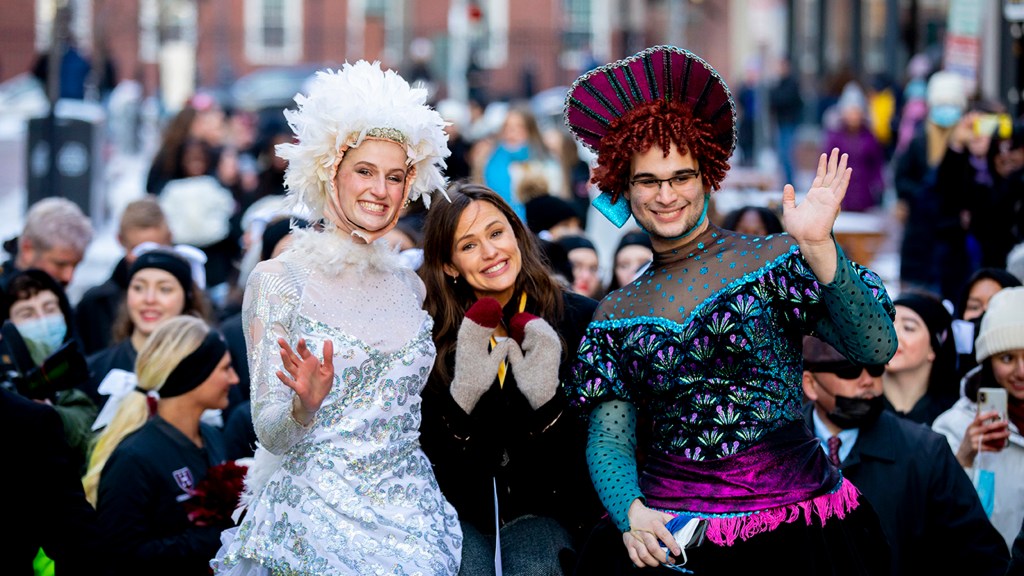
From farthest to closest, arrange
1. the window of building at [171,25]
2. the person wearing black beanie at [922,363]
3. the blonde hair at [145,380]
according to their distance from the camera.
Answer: the window of building at [171,25] < the person wearing black beanie at [922,363] < the blonde hair at [145,380]

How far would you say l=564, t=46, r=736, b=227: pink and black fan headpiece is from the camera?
436 centimetres

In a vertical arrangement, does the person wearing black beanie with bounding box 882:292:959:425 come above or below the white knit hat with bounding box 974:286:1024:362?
below

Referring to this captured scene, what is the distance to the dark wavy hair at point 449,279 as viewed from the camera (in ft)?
16.3

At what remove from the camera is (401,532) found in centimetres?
434

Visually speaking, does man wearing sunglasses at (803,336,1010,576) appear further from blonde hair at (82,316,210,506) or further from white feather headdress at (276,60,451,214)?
blonde hair at (82,316,210,506)

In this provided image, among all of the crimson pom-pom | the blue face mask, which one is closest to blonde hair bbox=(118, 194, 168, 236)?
the crimson pom-pom

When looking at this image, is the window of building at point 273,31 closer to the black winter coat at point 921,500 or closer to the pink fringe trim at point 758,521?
the black winter coat at point 921,500

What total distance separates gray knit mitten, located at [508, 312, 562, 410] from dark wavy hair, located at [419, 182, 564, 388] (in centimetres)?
26

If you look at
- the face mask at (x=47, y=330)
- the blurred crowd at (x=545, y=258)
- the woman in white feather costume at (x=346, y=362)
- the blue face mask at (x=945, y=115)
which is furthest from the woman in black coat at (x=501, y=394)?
the blue face mask at (x=945, y=115)

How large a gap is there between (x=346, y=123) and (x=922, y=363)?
10.6 ft

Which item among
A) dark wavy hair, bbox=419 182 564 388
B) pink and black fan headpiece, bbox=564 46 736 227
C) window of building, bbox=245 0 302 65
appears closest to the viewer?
pink and black fan headpiece, bbox=564 46 736 227

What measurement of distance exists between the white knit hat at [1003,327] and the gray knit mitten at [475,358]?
7.45 feet

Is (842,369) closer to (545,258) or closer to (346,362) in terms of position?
(545,258)

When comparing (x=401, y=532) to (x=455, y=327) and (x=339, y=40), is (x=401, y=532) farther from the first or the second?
(x=339, y=40)
